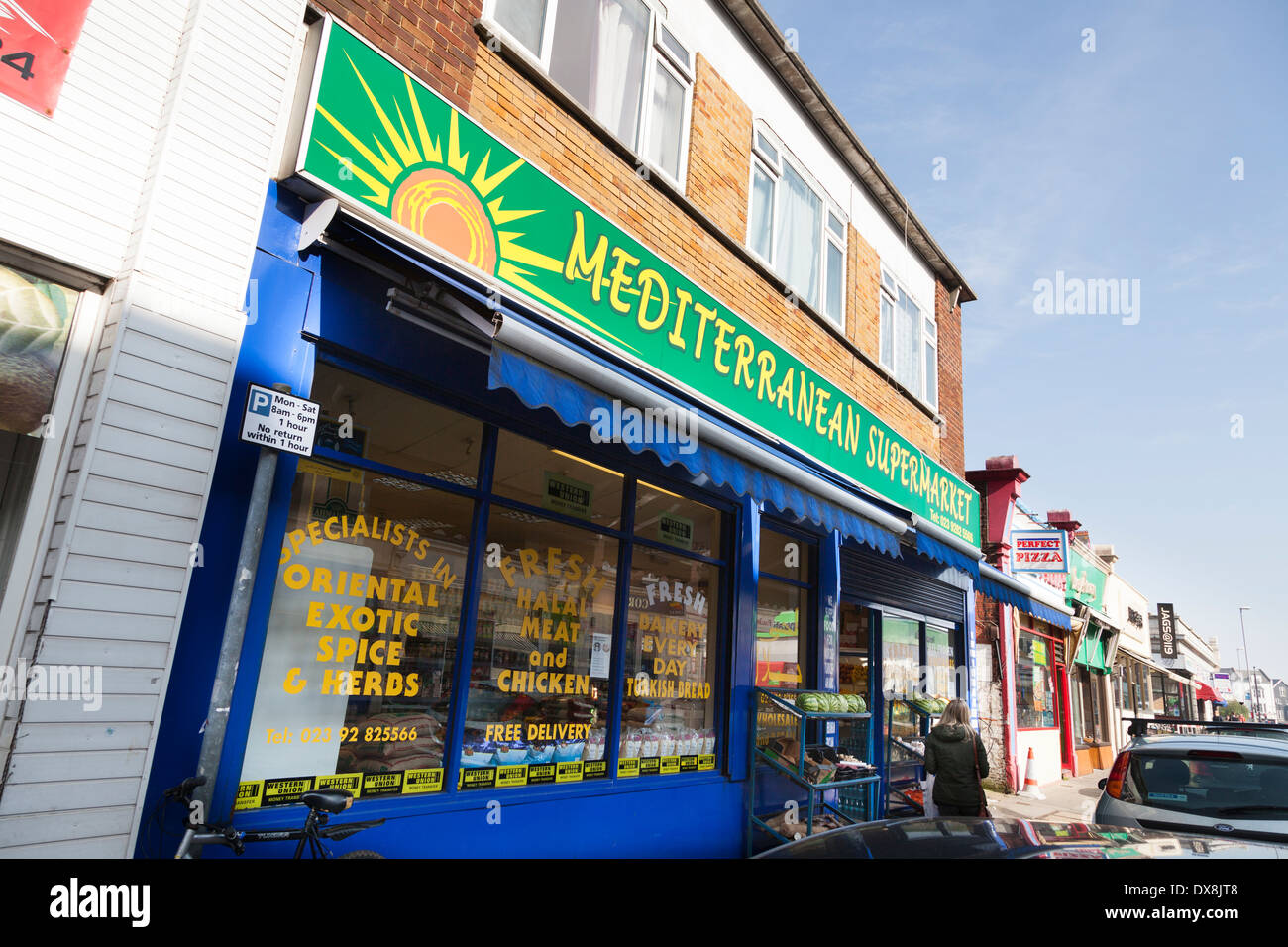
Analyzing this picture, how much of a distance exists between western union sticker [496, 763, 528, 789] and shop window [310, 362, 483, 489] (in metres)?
2.03

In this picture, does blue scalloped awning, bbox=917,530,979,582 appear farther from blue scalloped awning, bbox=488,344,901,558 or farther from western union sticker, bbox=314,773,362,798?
western union sticker, bbox=314,773,362,798

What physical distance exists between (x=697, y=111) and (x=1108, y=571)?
26.3 m

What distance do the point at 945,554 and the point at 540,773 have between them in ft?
20.3

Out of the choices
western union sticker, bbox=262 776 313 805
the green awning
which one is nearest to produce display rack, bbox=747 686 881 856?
western union sticker, bbox=262 776 313 805

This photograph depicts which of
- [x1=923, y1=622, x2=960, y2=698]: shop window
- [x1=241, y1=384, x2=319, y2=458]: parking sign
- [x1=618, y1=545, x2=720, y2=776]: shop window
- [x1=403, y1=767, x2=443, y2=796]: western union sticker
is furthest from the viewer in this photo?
[x1=923, y1=622, x2=960, y2=698]: shop window

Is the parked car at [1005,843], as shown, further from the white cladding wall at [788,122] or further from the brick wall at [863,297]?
the brick wall at [863,297]

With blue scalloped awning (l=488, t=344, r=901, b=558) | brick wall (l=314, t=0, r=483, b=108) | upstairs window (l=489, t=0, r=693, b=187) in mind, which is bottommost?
blue scalloped awning (l=488, t=344, r=901, b=558)

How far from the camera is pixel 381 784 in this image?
15.6 ft

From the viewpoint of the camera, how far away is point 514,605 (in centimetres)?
577

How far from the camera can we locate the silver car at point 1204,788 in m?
5.39

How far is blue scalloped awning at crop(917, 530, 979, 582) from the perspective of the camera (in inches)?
366
